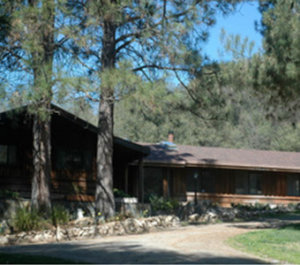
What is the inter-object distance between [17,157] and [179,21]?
9701 millimetres

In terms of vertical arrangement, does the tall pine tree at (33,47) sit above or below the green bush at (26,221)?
above

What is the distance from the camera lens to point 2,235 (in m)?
14.0

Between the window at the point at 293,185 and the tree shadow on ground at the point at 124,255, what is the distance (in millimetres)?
18969

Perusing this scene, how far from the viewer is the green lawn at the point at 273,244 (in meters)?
10.5

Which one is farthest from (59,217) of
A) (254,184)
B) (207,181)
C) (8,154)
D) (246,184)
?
(254,184)

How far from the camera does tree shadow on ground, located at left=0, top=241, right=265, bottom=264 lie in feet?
31.2

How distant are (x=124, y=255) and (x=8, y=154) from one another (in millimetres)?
11627

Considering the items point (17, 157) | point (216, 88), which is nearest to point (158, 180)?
point (17, 157)

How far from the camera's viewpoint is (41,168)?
618 inches

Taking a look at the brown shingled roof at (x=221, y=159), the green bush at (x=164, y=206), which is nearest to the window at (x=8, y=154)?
the green bush at (x=164, y=206)

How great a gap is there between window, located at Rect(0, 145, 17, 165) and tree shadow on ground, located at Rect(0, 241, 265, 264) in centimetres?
911

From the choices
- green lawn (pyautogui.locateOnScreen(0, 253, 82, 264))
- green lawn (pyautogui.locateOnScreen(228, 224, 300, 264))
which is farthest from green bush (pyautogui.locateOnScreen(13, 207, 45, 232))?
green lawn (pyautogui.locateOnScreen(228, 224, 300, 264))

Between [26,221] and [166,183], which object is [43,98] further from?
[166,183]

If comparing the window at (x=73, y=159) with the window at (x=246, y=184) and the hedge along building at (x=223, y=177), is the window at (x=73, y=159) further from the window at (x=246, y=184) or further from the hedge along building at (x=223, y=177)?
the window at (x=246, y=184)
